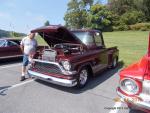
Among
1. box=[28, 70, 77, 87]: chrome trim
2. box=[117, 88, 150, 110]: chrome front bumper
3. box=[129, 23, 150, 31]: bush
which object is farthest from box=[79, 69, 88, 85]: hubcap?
box=[129, 23, 150, 31]: bush

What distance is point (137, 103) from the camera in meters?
3.09

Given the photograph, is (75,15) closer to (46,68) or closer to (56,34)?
(56,34)

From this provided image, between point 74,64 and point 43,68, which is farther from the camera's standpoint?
point 43,68

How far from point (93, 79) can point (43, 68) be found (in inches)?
73.9

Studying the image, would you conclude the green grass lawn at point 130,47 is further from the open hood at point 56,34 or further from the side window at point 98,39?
the open hood at point 56,34

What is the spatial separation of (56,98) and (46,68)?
41.8 inches

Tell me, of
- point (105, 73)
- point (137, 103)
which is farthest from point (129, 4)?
point (137, 103)

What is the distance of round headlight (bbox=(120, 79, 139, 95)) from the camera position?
127 inches

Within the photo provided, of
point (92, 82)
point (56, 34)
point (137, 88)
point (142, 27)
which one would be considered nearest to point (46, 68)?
point (56, 34)

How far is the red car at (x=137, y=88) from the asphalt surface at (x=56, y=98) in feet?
3.15

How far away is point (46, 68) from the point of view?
214 inches

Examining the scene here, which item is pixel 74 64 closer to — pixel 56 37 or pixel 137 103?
pixel 56 37

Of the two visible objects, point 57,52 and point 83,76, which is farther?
point 83,76

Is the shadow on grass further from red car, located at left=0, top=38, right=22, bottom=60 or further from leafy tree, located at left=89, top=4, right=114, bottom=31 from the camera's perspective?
leafy tree, located at left=89, top=4, right=114, bottom=31
